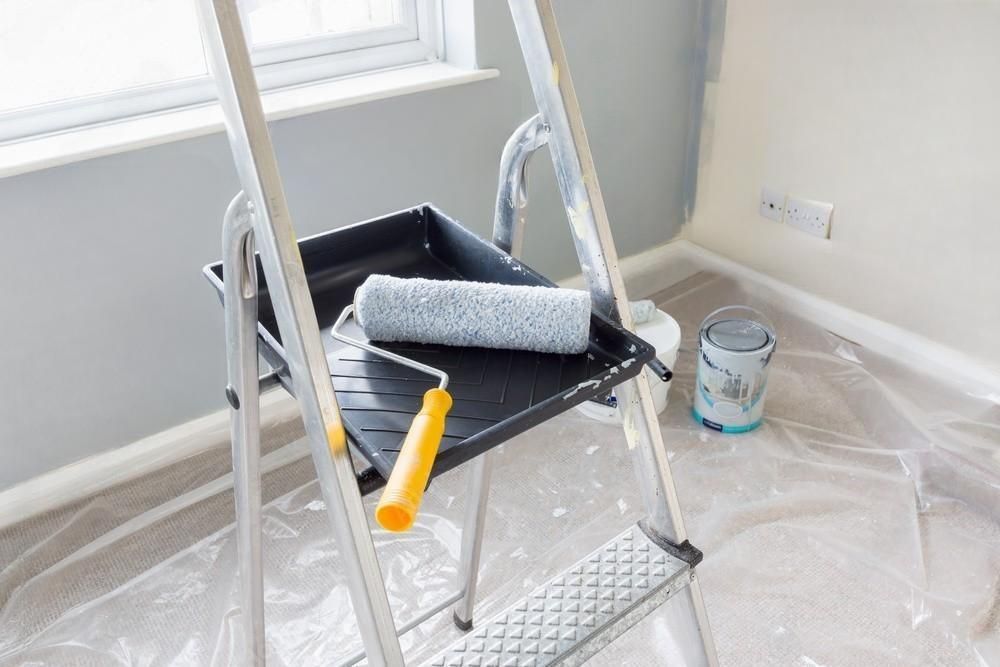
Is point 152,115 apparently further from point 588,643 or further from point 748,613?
point 748,613

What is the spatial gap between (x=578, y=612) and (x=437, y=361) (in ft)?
0.97

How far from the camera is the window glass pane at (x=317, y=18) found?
4.96ft

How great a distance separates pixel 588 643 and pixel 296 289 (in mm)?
457

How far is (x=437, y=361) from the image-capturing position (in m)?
0.75

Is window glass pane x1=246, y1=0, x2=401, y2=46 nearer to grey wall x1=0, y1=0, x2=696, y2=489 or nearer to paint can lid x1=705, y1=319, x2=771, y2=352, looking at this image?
grey wall x1=0, y1=0, x2=696, y2=489

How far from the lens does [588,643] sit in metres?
0.78

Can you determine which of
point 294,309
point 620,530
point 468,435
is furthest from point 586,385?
point 620,530

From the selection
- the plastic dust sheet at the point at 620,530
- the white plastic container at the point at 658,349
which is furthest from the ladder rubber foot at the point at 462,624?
the white plastic container at the point at 658,349

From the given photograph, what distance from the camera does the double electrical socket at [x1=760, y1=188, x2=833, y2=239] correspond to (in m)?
1.84

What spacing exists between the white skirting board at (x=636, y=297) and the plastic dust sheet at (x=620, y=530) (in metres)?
0.03

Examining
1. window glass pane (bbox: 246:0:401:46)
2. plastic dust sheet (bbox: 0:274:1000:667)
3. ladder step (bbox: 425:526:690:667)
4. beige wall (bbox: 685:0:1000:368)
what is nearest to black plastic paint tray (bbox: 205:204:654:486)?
ladder step (bbox: 425:526:690:667)

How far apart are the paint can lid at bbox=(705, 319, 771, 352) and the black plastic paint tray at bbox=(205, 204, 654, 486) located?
84 cm

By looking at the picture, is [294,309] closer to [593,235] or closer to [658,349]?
[593,235]

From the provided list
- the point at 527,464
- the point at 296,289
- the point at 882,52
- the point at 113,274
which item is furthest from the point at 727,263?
the point at 296,289
